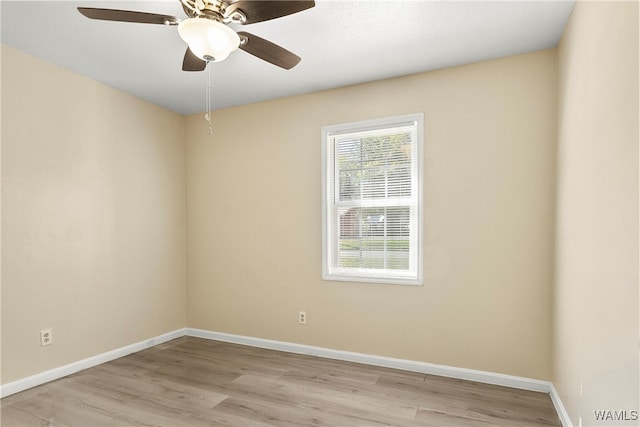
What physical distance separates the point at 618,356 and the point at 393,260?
1.91m

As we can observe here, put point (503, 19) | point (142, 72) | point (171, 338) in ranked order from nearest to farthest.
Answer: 1. point (503, 19)
2. point (142, 72)
3. point (171, 338)

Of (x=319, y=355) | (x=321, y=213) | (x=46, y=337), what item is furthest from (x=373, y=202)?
(x=46, y=337)

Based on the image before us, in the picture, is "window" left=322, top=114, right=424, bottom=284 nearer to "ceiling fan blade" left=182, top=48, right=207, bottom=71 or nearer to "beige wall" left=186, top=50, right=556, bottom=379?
"beige wall" left=186, top=50, right=556, bottom=379

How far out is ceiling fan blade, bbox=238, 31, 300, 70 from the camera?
1915mm

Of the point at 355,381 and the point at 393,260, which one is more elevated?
the point at 393,260

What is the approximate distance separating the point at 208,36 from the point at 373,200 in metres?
2.07

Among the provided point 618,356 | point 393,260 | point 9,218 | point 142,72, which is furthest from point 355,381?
point 142,72

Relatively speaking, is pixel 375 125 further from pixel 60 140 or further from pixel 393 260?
pixel 60 140

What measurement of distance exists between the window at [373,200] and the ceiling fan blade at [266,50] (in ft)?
4.33

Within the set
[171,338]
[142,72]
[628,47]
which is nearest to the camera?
[628,47]

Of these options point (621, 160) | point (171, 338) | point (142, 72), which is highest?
point (142, 72)

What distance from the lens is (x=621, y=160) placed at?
1447 mm

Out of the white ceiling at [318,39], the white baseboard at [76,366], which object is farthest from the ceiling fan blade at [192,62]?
the white baseboard at [76,366]

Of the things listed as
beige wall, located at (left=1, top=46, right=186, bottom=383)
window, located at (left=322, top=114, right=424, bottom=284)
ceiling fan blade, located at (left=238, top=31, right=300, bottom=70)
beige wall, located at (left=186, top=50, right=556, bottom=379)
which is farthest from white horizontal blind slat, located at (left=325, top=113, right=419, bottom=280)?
beige wall, located at (left=1, top=46, right=186, bottom=383)
